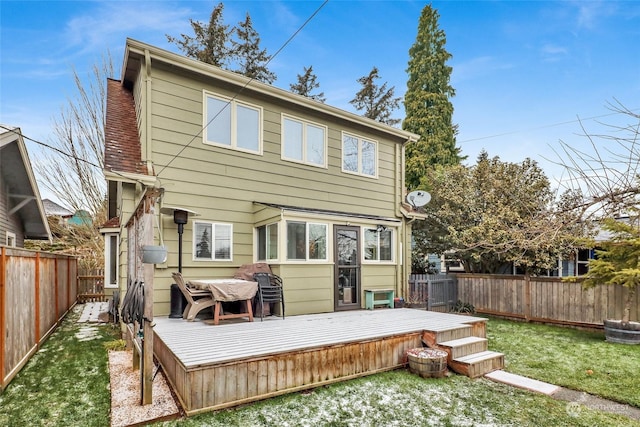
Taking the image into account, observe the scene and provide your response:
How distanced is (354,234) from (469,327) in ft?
9.93

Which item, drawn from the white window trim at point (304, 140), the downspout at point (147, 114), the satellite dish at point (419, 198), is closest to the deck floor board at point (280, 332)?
the downspout at point (147, 114)

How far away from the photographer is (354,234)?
797 cm

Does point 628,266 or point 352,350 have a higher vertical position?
→ point 628,266

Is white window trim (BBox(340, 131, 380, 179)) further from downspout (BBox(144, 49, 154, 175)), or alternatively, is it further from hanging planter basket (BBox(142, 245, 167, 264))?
hanging planter basket (BBox(142, 245, 167, 264))

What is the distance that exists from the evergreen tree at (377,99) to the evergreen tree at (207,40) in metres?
8.28

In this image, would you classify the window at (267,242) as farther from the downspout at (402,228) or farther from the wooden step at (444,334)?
the downspout at (402,228)

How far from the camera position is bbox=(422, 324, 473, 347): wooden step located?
5297 mm

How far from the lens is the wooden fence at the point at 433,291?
9771mm

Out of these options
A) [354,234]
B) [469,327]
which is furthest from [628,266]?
[354,234]

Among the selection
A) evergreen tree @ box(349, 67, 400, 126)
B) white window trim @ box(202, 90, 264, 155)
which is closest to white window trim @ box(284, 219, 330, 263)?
white window trim @ box(202, 90, 264, 155)

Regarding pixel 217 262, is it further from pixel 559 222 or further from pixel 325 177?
pixel 559 222

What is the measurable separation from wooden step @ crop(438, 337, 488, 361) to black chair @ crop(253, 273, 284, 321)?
2815mm

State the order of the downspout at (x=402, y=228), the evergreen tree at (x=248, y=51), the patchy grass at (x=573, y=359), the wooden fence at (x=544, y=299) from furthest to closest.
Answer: the evergreen tree at (x=248, y=51) < the downspout at (x=402, y=228) < the wooden fence at (x=544, y=299) < the patchy grass at (x=573, y=359)
